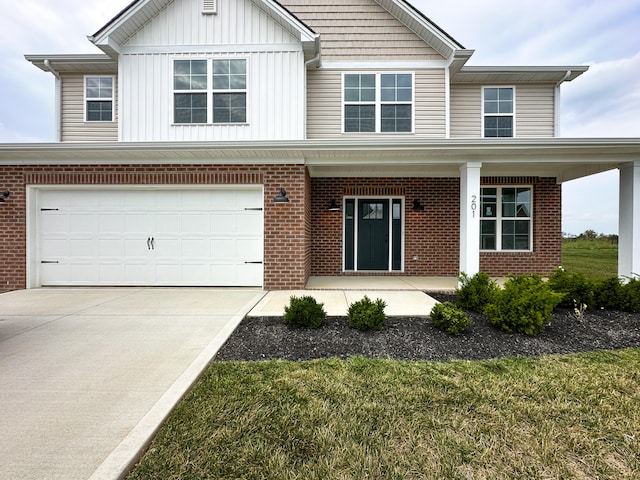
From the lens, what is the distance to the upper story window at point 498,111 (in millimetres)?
9430

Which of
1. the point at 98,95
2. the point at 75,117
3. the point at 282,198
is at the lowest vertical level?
the point at 282,198

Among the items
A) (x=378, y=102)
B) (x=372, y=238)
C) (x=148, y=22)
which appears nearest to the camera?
Result: (x=148, y=22)

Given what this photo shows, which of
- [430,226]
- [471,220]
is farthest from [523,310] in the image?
[430,226]

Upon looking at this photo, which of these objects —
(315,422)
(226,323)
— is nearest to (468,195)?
(226,323)

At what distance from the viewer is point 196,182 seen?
278 inches

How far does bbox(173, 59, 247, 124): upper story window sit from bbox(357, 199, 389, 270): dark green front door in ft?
13.5

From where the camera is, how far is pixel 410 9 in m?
8.51

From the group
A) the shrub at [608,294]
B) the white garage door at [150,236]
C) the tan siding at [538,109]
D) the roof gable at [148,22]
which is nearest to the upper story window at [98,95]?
the roof gable at [148,22]

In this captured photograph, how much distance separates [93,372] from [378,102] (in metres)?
8.50

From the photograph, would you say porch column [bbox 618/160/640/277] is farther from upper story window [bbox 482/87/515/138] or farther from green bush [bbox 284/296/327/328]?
green bush [bbox 284/296/327/328]

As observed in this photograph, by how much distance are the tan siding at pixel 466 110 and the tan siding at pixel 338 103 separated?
83 cm

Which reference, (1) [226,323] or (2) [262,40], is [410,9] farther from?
(1) [226,323]

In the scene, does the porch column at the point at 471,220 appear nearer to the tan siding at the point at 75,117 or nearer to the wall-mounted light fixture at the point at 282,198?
the wall-mounted light fixture at the point at 282,198

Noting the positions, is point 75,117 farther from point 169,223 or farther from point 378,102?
point 378,102
